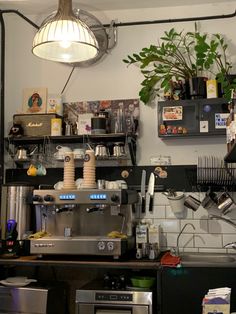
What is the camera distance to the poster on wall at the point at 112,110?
3.51 metres

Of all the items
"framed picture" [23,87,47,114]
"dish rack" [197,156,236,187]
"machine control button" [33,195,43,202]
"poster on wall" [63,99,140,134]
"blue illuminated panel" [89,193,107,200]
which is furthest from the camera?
"framed picture" [23,87,47,114]

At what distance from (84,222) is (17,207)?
1.71 feet

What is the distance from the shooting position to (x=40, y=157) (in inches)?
144

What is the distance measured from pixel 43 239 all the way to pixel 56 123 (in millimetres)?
1002

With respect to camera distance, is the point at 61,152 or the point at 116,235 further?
the point at 61,152

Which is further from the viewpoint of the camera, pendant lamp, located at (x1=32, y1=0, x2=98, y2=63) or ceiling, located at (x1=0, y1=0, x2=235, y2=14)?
ceiling, located at (x1=0, y1=0, x2=235, y2=14)

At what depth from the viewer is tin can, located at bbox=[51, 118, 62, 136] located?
348 cm

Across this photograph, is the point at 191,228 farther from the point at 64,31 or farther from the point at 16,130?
the point at 64,31

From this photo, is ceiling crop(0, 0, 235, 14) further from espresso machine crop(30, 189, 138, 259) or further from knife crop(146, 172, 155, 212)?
espresso machine crop(30, 189, 138, 259)

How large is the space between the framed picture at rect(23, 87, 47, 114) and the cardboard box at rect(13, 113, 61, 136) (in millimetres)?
167

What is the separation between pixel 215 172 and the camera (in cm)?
318

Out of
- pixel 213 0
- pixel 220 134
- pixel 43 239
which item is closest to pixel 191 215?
pixel 220 134

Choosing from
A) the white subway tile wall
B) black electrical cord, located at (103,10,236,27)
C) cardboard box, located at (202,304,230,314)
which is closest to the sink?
the white subway tile wall

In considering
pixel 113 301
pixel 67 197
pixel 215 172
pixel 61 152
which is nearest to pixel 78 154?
pixel 61 152
